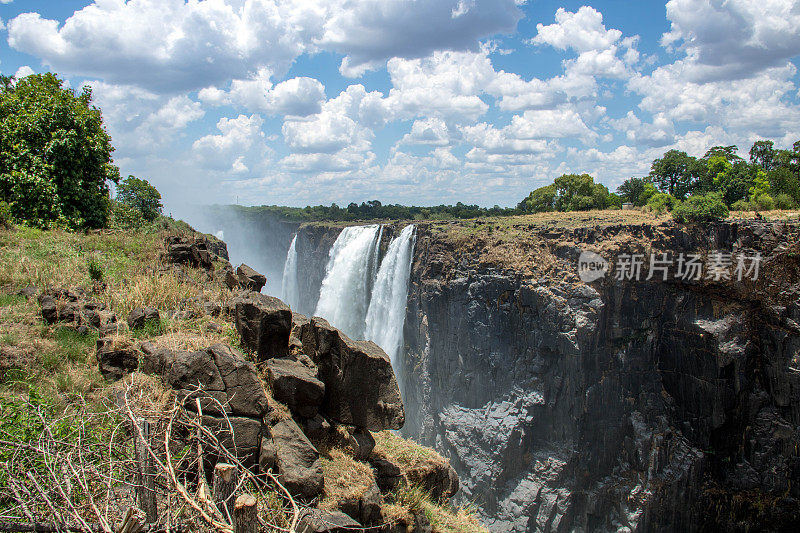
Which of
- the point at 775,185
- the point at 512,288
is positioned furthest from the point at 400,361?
the point at 775,185

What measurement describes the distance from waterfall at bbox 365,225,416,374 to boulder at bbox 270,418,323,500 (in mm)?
20909

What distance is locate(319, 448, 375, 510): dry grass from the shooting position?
4.66 m

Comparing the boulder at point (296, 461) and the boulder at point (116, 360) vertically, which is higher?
the boulder at point (116, 360)

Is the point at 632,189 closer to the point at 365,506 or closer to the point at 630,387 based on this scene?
the point at 630,387

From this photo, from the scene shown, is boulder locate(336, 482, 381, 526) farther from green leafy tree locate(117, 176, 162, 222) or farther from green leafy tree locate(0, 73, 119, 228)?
green leafy tree locate(117, 176, 162, 222)

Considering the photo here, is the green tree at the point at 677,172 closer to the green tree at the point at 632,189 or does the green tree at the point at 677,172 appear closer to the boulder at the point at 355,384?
the green tree at the point at 632,189

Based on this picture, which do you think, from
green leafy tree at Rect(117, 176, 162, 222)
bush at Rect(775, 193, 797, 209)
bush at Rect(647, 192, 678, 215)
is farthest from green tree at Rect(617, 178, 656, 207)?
green leafy tree at Rect(117, 176, 162, 222)

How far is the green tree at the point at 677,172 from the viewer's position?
3100 centimetres

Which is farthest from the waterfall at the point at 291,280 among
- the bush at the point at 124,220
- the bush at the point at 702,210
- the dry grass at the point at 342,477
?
the dry grass at the point at 342,477

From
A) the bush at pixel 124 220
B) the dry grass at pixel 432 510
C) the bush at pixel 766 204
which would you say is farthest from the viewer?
the bush at pixel 766 204

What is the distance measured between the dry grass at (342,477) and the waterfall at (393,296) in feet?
66.8

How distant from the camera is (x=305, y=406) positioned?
17.8 ft

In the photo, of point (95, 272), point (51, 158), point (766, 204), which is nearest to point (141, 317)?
point (95, 272)

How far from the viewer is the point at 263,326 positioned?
5.73 m
